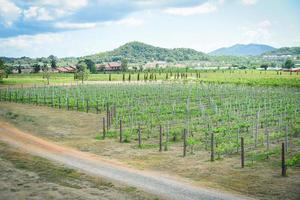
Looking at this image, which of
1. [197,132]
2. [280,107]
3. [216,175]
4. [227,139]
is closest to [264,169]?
[216,175]

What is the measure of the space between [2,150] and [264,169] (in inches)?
590

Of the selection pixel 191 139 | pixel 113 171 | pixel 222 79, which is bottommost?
pixel 113 171

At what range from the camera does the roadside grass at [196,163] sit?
15.7m

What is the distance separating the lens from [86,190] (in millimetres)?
15484

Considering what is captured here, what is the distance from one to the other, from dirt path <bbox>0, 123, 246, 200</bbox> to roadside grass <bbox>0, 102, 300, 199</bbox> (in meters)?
0.82

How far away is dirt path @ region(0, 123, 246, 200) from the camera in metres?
14.8

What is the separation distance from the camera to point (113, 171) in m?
18.4

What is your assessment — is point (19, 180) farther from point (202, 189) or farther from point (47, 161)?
point (202, 189)

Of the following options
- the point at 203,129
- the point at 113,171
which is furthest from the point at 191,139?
the point at 113,171

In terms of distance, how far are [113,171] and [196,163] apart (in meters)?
4.37

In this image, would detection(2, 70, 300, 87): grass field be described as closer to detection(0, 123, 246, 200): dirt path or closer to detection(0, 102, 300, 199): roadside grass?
detection(0, 102, 300, 199): roadside grass

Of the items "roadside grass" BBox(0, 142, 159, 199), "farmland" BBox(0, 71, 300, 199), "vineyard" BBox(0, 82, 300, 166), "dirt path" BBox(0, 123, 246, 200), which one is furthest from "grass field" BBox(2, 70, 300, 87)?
"roadside grass" BBox(0, 142, 159, 199)

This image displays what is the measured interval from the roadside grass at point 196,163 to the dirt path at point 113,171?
82cm

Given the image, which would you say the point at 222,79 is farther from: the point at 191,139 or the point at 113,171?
the point at 113,171
